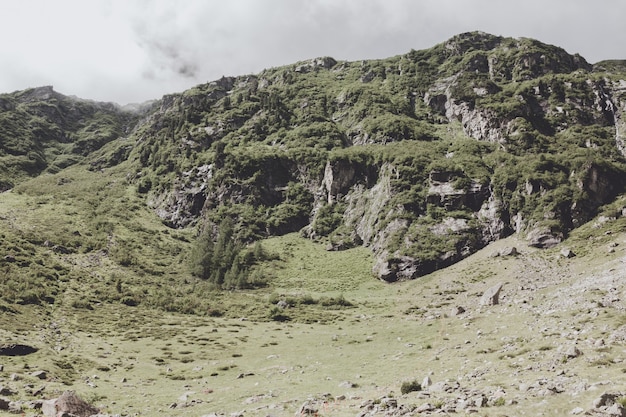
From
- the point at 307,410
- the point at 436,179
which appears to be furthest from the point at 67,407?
the point at 436,179

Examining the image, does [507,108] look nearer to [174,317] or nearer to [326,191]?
[326,191]

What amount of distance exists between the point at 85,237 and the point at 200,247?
1471 inches

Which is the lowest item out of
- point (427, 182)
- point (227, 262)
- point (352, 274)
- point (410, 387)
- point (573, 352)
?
point (352, 274)

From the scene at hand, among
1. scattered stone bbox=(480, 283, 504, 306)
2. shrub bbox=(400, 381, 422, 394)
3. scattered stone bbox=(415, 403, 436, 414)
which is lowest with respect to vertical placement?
scattered stone bbox=(480, 283, 504, 306)

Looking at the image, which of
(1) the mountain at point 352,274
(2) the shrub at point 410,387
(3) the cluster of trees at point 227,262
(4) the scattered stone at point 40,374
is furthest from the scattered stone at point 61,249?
(2) the shrub at point 410,387

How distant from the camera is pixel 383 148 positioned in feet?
543

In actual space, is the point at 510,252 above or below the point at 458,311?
above

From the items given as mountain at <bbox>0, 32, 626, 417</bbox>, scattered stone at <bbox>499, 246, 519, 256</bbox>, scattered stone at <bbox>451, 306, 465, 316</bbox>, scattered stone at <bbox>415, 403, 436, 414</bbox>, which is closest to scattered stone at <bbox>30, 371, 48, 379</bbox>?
mountain at <bbox>0, 32, 626, 417</bbox>

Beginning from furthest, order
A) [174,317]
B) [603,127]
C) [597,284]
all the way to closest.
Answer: [603,127]
[174,317]
[597,284]

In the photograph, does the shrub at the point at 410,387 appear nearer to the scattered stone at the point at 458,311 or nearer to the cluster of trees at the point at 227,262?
the scattered stone at the point at 458,311

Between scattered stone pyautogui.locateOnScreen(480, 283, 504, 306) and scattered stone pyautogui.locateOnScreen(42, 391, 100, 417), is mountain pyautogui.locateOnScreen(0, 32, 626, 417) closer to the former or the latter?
scattered stone pyautogui.locateOnScreen(42, 391, 100, 417)

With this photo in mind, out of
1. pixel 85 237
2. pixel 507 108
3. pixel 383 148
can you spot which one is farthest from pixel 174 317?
pixel 507 108

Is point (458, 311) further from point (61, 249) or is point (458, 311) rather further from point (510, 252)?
point (61, 249)

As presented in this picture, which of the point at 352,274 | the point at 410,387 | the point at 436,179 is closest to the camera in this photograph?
the point at 410,387
